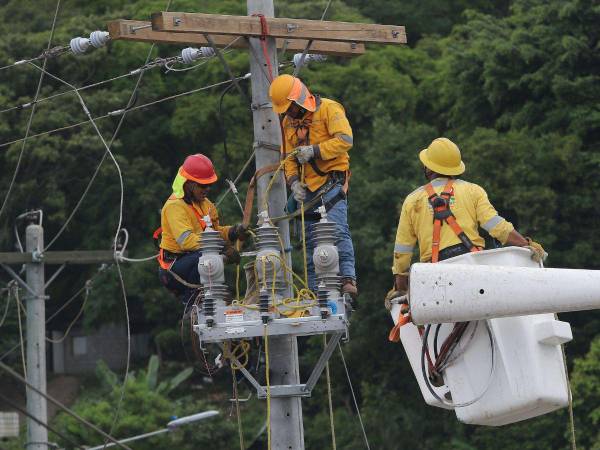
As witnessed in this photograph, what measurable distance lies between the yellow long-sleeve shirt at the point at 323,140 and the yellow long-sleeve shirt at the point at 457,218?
3.39 feet

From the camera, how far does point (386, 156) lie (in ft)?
126

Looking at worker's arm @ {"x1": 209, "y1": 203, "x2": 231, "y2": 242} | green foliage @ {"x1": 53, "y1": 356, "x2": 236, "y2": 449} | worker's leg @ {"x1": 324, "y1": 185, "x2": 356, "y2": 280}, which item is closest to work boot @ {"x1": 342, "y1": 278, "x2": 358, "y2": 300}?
worker's leg @ {"x1": 324, "y1": 185, "x2": 356, "y2": 280}

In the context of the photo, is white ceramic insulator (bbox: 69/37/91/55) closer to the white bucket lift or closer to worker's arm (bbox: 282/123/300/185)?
worker's arm (bbox: 282/123/300/185)

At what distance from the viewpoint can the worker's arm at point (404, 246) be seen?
494 inches

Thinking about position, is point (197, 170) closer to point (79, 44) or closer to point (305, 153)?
point (305, 153)

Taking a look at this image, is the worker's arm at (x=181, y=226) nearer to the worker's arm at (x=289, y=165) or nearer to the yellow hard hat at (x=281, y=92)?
the worker's arm at (x=289, y=165)

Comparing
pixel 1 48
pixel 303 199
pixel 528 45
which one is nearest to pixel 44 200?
pixel 1 48

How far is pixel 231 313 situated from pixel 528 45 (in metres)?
25.1

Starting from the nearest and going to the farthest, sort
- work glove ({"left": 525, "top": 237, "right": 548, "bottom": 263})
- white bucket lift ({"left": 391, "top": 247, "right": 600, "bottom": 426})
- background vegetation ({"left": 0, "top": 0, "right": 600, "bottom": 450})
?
1. white bucket lift ({"left": 391, "top": 247, "right": 600, "bottom": 426})
2. work glove ({"left": 525, "top": 237, "right": 548, "bottom": 263})
3. background vegetation ({"left": 0, "top": 0, "right": 600, "bottom": 450})

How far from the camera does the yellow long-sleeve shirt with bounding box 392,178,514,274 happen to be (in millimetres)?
12336

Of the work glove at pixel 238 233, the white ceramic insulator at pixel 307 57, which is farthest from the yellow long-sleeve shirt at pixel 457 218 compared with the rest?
the white ceramic insulator at pixel 307 57

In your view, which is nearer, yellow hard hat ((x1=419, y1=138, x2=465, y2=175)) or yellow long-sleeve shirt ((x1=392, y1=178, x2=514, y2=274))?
Answer: yellow long-sleeve shirt ((x1=392, y1=178, x2=514, y2=274))

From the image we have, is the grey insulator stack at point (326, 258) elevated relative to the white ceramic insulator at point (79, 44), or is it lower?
lower

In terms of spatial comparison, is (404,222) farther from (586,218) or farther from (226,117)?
(226,117)
